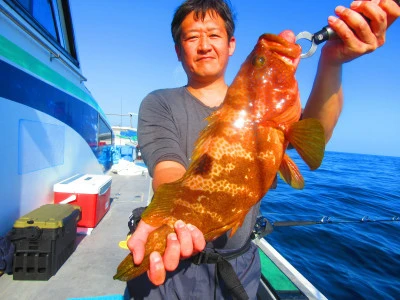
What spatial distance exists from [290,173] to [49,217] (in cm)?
335

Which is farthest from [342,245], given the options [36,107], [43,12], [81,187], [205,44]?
[43,12]

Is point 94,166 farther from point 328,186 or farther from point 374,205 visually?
point 328,186

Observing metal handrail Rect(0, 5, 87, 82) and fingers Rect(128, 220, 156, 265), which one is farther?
metal handrail Rect(0, 5, 87, 82)

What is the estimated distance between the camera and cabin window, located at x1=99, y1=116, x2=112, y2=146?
29.1ft

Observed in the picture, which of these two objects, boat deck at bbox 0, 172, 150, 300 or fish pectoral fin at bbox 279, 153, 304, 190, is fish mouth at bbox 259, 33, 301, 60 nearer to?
fish pectoral fin at bbox 279, 153, 304, 190

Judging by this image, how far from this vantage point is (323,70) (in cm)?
185

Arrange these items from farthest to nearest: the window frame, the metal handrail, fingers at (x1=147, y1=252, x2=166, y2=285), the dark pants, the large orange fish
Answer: the window frame → the metal handrail → the dark pants → the large orange fish → fingers at (x1=147, y1=252, x2=166, y2=285)

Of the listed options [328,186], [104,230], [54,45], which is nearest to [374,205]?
[328,186]

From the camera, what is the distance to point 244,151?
5.72 ft

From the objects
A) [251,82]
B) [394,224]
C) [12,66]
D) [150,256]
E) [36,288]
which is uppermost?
[12,66]

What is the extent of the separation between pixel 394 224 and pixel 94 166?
36.1 feet

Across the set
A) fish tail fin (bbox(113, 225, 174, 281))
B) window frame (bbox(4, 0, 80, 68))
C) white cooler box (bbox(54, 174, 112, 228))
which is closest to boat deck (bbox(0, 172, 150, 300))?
white cooler box (bbox(54, 174, 112, 228))

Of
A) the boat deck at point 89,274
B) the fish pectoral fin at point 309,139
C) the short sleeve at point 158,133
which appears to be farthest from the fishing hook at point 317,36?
the boat deck at point 89,274

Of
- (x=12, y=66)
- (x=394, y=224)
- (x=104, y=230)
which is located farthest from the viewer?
(x=394, y=224)
